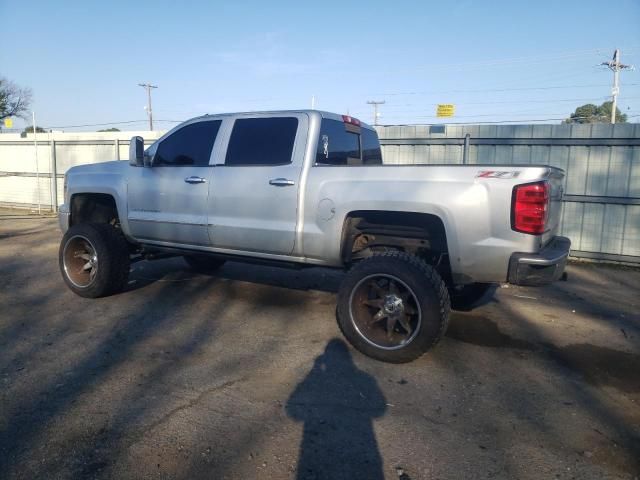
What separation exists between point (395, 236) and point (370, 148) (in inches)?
68.7

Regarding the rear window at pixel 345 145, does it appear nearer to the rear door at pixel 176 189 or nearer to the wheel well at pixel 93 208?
the rear door at pixel 176 189

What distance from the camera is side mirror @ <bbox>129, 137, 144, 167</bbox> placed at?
17.8 feet

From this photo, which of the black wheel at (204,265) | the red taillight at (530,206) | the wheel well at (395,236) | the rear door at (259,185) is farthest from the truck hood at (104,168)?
the red taillight at (530,206)

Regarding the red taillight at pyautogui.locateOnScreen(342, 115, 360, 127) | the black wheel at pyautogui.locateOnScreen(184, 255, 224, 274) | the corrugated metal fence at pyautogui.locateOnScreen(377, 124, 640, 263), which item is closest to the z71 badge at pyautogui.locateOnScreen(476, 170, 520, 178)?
the red taillight at pyautogui.locateOnScreen(342, 115, 360, 127)

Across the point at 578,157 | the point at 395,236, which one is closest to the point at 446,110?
the point at 578,157

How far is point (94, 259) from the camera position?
5.78 meters

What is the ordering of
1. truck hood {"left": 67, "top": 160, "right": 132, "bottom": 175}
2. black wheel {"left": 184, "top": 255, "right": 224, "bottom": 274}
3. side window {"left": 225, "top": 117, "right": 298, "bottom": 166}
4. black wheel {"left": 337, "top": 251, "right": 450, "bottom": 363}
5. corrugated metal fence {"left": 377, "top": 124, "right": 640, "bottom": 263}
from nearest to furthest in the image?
black wheel {"left": 337, "top": 251, "right": 450, "bottom": 363} → side window {"left": 225, "top": 117, "right": 298, "bottom": 166} → truck hood {"left": 67, "top": 160, "right": 132, "bottom": 175} → black wheel {"left": 184, "top": 255, "right": 224, "bottom": 274} → corrugated metal fence {"left": 377, "top": 124, "right": 640, "bottom": 263}

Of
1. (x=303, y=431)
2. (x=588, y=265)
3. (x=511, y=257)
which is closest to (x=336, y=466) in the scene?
(x=303, y=431)

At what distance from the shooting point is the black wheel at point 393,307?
13.2 ft

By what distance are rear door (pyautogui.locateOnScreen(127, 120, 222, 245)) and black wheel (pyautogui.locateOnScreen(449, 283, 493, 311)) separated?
104 inches

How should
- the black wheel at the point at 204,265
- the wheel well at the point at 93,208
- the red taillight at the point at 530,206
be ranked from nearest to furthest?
the red taillight at the point at 530,206 < the wheel well at the point at 93,208 < the black wheel at the point at 204,265

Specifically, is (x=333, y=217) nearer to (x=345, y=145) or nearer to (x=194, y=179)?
(x=345, y=145)

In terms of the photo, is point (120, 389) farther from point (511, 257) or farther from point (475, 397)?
point (511, 257)

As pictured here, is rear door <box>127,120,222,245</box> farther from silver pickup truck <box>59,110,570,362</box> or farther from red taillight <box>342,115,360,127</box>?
red taillight <box>342,115,360,127</box>
